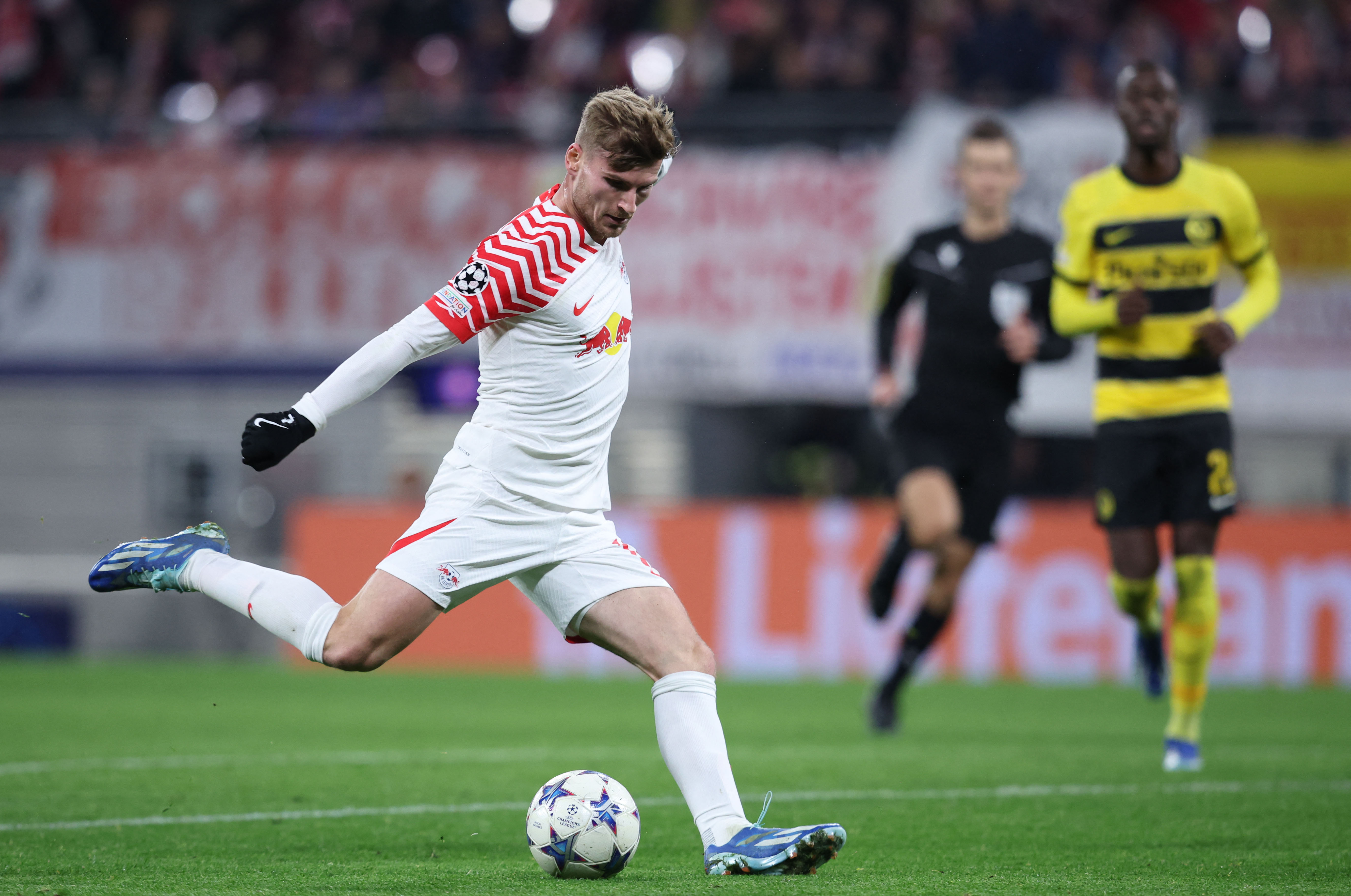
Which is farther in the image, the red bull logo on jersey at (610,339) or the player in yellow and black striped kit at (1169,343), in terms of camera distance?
the player in yellow and black striped kit at (1169,343)

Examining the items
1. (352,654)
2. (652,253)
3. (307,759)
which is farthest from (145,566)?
(652,253)

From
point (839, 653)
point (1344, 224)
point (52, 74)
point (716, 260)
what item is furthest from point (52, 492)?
point (1344, 224)

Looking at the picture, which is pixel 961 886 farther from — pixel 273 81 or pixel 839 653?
pixel 273 81

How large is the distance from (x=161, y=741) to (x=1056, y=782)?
14.1 ft

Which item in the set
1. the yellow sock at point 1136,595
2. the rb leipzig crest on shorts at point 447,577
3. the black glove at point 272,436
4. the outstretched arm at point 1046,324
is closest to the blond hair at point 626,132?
the black glove at point 272,436

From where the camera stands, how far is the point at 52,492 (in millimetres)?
19391

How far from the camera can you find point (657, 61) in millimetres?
16781

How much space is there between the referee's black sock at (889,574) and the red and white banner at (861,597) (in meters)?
4.05

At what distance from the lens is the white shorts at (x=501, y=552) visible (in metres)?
4.48

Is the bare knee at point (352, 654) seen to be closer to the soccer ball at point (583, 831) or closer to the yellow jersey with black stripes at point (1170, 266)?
the soccer ball at point (583, 831)

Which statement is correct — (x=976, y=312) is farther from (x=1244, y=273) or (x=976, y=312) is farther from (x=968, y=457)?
(x=1244, y=273)

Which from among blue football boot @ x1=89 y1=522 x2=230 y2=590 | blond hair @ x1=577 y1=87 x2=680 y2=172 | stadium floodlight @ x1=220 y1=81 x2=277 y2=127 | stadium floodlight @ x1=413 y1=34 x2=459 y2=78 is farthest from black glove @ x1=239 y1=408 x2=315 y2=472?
stadium floodlight @ x1=413 y1=34 x2=459 y2=78

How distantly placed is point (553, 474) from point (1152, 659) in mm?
4358

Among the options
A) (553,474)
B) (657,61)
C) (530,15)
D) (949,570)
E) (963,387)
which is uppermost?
(530,15)
